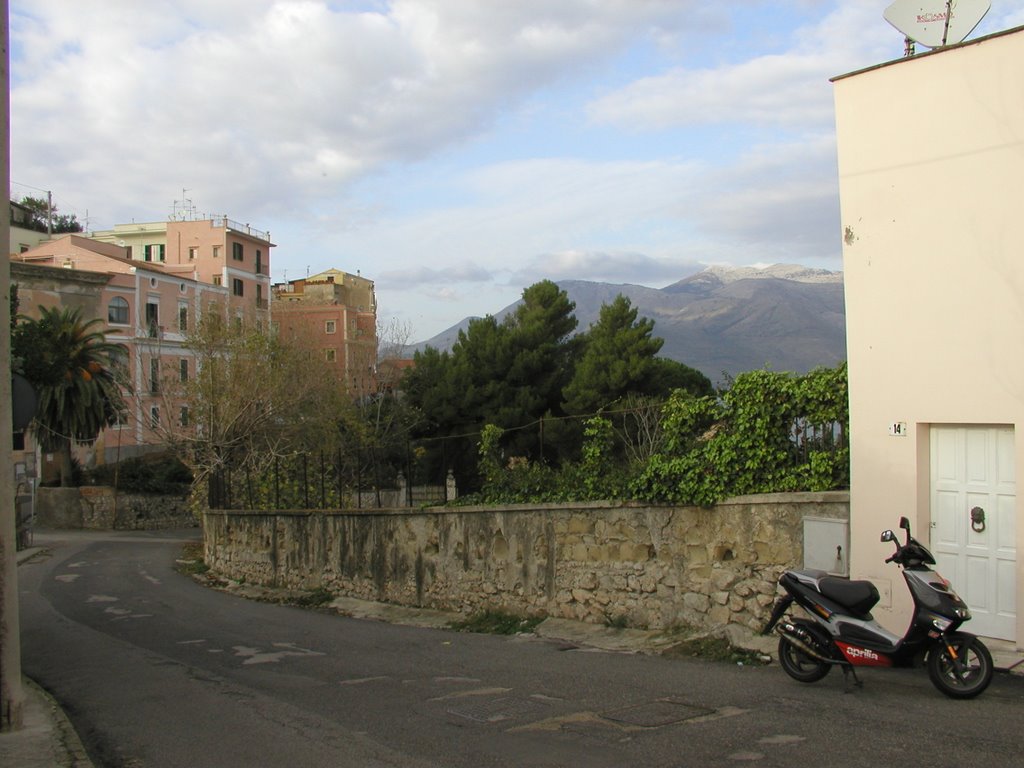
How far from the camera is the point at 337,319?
253 feet

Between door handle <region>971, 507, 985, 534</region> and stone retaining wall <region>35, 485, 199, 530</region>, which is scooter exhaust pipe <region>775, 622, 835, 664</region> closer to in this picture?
door handle <region>971, 507, 985, 534</region>

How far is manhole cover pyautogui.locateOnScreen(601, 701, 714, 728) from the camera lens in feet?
22.7

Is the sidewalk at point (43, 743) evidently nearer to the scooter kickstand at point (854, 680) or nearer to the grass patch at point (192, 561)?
the scooter kickstand at point (854, 680)

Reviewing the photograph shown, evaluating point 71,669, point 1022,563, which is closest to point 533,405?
point 71,669

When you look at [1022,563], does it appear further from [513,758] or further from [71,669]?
[71,669]

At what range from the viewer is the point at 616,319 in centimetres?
3412

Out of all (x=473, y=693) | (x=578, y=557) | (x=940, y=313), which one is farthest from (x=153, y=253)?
(x=940, y=313)

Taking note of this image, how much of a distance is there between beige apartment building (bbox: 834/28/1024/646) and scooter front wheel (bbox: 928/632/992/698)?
58.6 inches

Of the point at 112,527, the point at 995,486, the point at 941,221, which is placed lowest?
the point at 112,527

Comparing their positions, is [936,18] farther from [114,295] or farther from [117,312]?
[117,312]

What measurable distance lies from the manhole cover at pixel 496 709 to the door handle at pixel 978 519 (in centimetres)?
441

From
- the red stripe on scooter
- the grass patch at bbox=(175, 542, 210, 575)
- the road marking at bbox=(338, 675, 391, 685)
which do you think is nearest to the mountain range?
the grass patch at bbox=(175, 542, 210, 575)

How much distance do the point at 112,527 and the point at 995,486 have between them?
162 feet

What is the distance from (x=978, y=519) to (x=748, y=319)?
2720 inches
